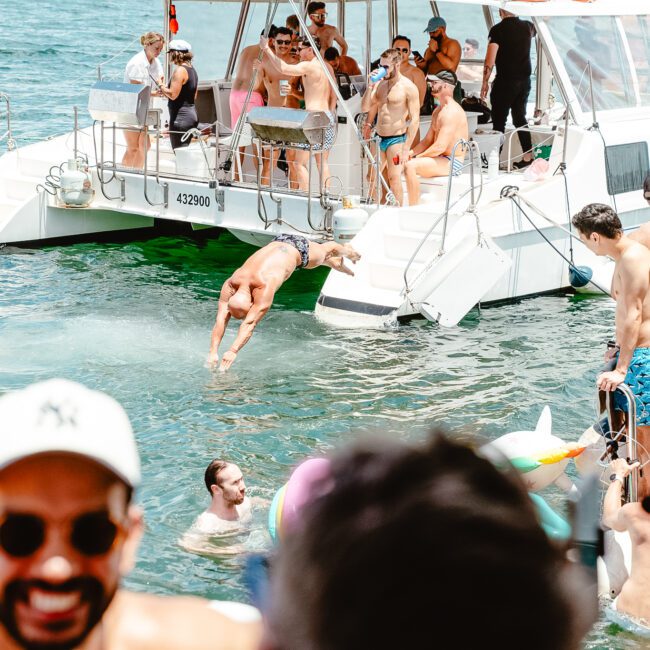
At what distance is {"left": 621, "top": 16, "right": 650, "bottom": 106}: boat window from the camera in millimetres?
11523

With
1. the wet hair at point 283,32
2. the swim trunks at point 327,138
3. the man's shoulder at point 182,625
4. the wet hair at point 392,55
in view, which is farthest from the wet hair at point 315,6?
the man's shoulder at point 182,625

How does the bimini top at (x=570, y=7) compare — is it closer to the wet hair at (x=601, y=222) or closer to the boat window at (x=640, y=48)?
the boat window at (x=640, y=48)

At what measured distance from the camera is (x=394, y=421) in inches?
303

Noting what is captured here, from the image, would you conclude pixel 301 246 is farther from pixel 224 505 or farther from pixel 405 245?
pixel 224 505

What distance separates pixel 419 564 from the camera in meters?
0.93

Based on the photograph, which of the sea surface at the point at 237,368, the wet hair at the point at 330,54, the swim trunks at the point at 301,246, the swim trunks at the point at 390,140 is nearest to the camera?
the sea surface at the point at 237,368

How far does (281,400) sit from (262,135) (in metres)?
3.04

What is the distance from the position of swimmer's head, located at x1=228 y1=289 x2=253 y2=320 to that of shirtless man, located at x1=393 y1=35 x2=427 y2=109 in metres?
3.53

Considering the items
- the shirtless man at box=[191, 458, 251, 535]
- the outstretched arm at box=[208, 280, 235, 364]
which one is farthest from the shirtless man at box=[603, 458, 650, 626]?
the outstretched arm at box=[208, 280, 235, 364]

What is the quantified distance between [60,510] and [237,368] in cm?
762

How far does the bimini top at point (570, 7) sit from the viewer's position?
10680 mm

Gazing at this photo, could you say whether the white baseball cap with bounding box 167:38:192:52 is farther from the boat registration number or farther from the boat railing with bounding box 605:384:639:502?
the boat railing with bounding box 605:384:639:502

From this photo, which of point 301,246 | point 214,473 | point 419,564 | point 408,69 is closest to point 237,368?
point 301,246

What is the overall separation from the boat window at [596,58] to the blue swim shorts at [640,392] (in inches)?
228
